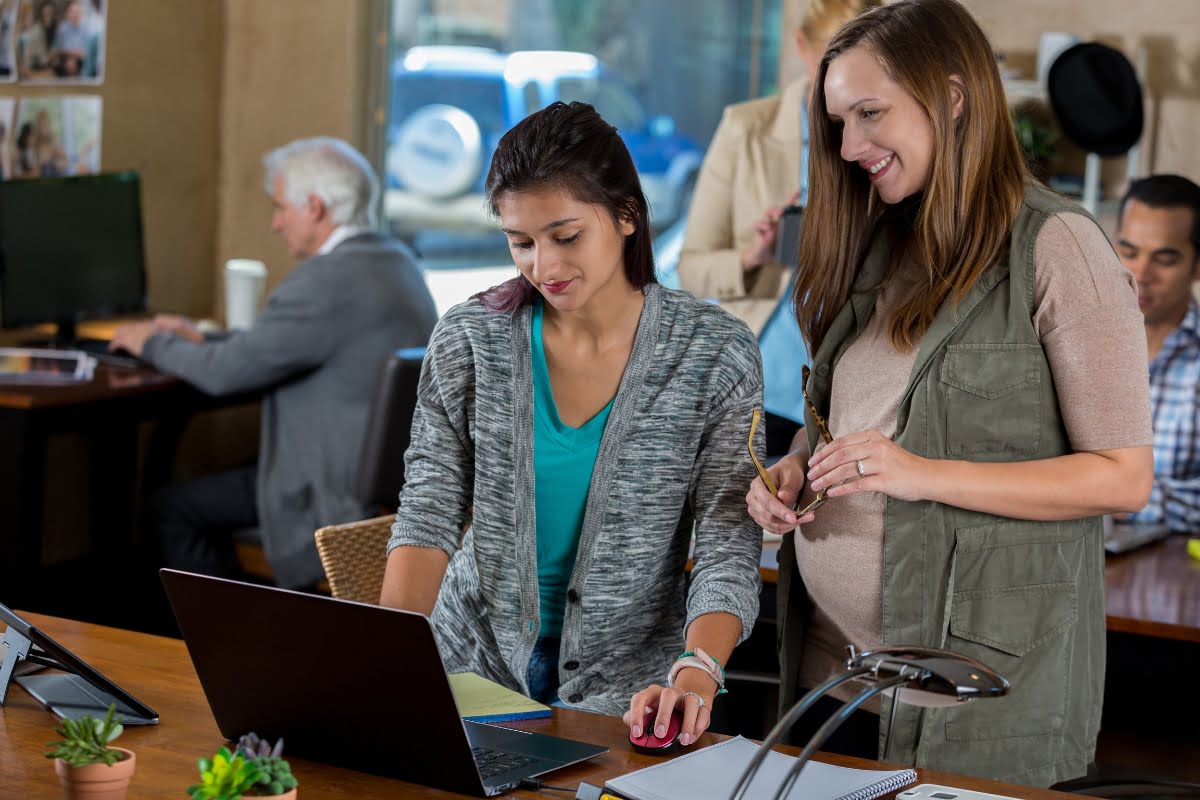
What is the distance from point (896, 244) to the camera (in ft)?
6.24

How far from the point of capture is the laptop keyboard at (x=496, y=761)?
1.46 m

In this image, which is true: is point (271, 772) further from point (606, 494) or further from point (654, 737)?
point (606, 494)

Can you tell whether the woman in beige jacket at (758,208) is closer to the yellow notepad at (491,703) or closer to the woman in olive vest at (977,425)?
the woman in olive vest at (977,425)

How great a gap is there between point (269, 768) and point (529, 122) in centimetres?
93

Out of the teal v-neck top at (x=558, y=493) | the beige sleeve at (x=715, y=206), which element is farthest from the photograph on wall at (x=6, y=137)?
the teal v-neck top at (x=558, y=493)

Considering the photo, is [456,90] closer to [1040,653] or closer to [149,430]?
[149,430]

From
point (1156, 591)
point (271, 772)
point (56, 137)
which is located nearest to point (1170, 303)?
point (1156, 591)

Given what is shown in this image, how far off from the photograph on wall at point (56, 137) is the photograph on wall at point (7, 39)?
90 mm

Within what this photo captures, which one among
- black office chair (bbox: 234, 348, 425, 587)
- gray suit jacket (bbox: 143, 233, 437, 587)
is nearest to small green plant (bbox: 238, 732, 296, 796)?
black office chair (bbox: 234, 348, 425, 587)

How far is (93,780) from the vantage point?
4.22ft

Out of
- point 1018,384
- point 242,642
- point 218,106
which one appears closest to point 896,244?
point 1018,384

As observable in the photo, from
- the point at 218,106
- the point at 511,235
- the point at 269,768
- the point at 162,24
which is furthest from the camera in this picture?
the point at 218,106

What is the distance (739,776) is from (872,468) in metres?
0.41

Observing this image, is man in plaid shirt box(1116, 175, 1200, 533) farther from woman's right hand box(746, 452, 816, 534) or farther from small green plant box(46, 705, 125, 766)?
small green plant box(46, 705, 125, 766)
